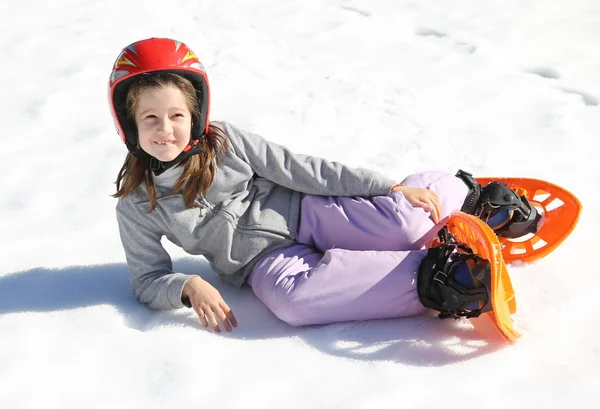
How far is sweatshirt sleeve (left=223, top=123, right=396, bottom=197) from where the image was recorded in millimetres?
2312

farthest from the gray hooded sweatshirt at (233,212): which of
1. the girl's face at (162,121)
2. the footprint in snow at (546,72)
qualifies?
the footprint in snow at (546,72)

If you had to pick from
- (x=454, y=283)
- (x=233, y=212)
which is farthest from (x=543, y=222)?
(x=233, y=212)

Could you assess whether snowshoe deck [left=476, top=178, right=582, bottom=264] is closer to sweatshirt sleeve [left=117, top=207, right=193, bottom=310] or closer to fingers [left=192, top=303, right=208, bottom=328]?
fingers [left=192, top=303, right=208, bottom=328]

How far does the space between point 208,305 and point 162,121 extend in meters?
0.55

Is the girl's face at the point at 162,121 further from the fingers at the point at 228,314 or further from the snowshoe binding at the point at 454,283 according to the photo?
the snowshoe binding at the point at 454,283

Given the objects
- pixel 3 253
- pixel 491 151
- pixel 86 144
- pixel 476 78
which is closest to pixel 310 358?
pixel 3 253

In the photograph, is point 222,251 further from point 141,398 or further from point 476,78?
point 476,78

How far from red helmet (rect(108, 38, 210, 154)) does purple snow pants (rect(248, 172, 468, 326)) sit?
19.7 inches

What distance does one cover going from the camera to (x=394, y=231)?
7.49 feet

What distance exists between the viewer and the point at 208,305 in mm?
2115

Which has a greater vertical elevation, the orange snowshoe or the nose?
the nose

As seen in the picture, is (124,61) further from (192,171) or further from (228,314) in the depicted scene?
(228,314)

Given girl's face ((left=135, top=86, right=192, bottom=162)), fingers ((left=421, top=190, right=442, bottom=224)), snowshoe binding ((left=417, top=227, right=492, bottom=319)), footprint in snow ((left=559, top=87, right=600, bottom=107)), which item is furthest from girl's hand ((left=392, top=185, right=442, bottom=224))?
footprint in snow ((left=559, top=87, right=600, bottom=107))

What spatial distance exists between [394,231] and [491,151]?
1120mm
